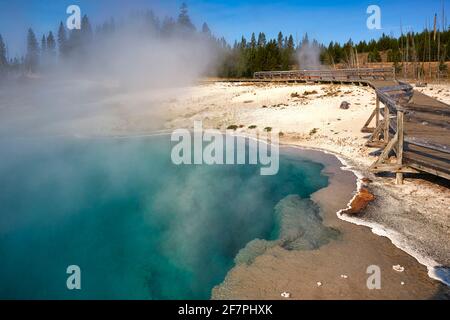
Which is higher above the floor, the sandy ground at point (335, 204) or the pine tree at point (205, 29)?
the pine tree at point (205, 29)

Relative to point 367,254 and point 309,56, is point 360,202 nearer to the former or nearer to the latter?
point 367,254

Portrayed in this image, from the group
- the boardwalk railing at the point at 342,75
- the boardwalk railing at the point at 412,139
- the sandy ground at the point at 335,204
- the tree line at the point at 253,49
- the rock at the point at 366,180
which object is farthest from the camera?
the tree line at the point at 253,49

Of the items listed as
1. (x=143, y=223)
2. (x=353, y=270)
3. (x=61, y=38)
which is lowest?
(x=143, y=223)

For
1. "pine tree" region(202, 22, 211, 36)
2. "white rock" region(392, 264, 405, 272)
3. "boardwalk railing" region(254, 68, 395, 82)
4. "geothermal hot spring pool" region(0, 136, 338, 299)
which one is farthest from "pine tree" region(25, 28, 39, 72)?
"white rock" region(392, 264, 405, 272)

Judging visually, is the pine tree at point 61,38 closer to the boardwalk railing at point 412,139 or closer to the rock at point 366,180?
the boardwalk railing at point 412,139

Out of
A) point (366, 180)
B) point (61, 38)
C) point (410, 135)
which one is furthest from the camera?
point (61, 38)

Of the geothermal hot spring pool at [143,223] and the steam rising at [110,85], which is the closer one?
the geothermal hot spring pool at [143,223]

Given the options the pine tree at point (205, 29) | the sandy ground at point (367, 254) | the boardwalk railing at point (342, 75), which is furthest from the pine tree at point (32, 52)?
the sandy ground at point (367, 254)

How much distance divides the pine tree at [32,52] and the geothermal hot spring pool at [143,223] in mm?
66861

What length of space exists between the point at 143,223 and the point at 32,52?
3023 inches

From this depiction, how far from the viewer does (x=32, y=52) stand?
241ft

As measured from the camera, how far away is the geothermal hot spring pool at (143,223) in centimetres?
649

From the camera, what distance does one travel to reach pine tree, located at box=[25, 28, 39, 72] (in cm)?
7300

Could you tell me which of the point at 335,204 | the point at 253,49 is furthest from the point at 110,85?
the point at 335,204
